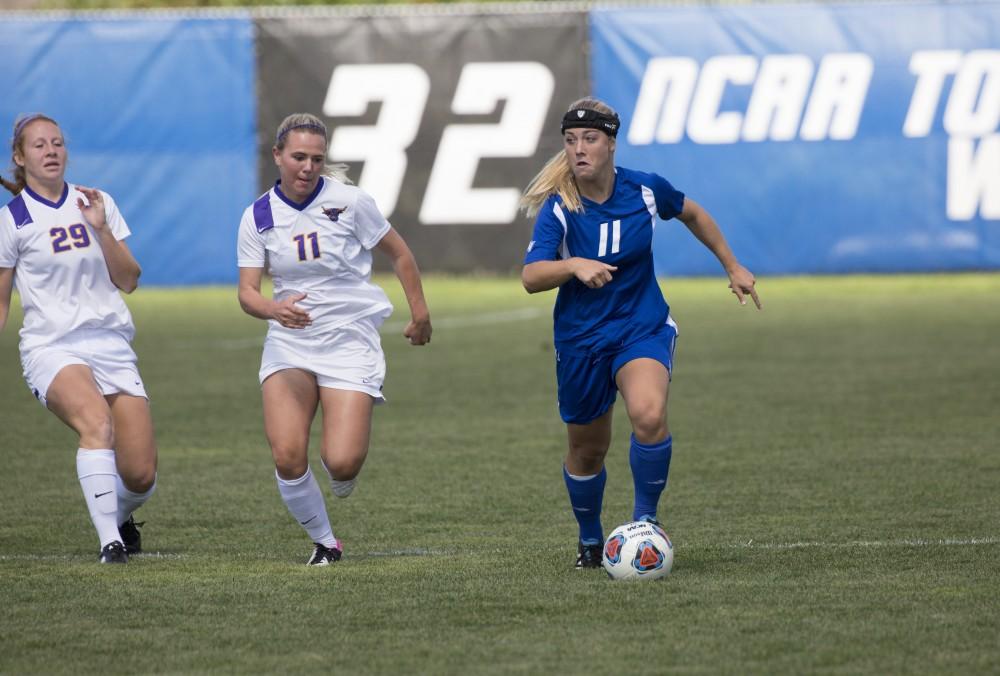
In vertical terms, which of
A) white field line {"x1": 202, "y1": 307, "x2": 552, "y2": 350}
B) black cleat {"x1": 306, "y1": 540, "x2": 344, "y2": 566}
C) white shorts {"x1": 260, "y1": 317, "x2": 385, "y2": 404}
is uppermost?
white shorts {"x1": 260, "y1": 317, "x2": 385, "y2": 404}

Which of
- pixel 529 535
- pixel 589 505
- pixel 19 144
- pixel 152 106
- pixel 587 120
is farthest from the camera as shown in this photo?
pixel 152 106

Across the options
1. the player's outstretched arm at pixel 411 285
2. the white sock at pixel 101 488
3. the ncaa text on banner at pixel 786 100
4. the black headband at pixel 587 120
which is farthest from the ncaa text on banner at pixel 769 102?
the white sock at pixel 101 488

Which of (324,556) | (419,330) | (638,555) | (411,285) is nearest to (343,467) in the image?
(324,556)

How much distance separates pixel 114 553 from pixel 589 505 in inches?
76.1

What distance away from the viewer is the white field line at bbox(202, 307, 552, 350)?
1636 cm

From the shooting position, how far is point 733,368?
13.9 meters

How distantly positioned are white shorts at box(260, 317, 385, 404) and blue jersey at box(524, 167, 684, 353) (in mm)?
863

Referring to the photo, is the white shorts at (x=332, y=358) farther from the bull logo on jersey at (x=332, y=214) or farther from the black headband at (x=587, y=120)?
the black headband at (x=587, y=120)

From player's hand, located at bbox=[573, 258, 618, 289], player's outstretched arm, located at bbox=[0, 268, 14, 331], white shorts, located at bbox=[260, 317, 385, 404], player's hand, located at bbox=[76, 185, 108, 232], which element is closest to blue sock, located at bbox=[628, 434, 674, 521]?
player's hand, located at bbox=[573, 258, 618, 289]

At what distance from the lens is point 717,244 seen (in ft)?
23.1

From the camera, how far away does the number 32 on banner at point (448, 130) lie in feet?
71.9

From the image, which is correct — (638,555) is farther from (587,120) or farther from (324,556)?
(587,120)

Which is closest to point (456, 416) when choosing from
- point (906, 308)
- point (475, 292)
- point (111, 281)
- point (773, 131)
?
point (111, 281)

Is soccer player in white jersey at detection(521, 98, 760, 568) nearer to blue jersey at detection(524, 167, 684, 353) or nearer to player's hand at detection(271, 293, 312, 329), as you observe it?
blue jersey at detection(524, 167, 684, 353)
